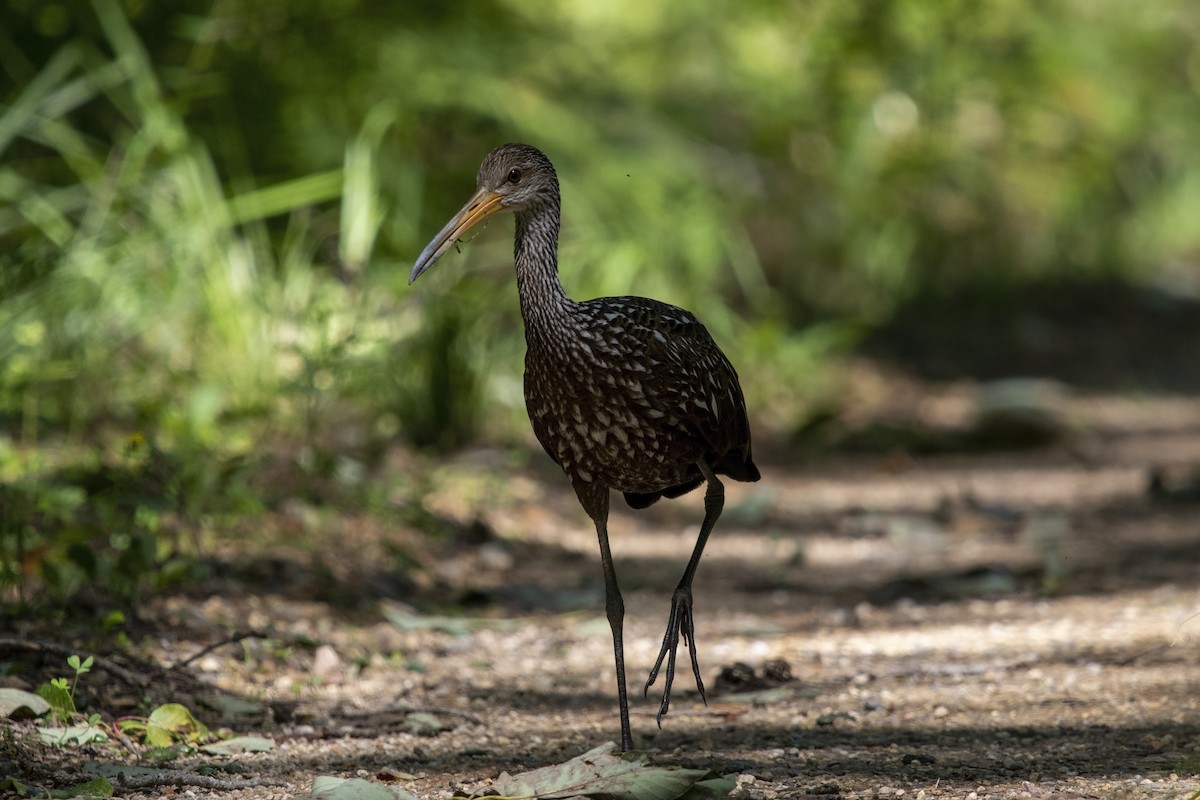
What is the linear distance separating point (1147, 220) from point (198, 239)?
9984mm

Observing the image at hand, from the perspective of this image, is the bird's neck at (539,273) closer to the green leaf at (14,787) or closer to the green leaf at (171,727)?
the green leaf at (171,727)

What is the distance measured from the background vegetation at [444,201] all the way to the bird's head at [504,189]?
1.38 metres

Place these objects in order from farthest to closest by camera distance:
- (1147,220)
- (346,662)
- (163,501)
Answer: (1147,220) → (163,501) → (346,662)

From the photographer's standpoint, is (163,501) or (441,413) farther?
(441,413)

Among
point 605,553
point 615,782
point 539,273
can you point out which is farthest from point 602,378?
point 615,782

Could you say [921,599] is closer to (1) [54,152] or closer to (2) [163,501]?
(2) [163,501]

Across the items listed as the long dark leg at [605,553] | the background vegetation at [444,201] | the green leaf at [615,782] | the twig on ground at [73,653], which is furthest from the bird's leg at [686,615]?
the background vegetation at [444,201]

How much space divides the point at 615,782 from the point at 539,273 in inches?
52.4

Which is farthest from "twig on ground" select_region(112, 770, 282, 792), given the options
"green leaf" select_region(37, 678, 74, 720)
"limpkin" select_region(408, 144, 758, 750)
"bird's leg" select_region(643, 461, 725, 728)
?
"bird's leg" select_region(643, 461, 725, 728)

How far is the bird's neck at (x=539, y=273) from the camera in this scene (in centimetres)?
355

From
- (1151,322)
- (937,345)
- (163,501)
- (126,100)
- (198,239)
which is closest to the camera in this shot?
(163,501)

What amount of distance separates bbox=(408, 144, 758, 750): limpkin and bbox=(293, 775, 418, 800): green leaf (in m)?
0.72

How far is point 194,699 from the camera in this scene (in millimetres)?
3723

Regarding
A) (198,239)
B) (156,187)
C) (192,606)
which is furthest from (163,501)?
(156,187)
